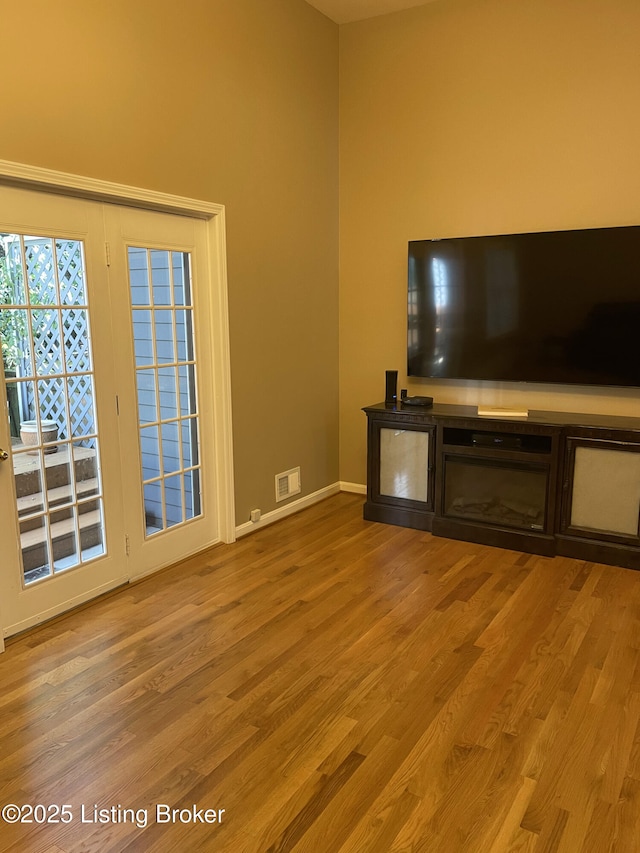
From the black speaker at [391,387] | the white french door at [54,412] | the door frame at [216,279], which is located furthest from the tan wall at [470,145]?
the white french door at [54,412]

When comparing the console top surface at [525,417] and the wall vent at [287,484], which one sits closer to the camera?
the console top surface at [525,417]

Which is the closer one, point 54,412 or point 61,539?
point 54,412

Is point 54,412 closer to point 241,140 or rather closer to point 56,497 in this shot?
point 56,497

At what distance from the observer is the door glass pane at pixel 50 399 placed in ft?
9.36

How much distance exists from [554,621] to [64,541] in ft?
7.97

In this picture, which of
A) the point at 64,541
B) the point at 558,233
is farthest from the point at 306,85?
the point at 64,541

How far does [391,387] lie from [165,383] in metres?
1.65

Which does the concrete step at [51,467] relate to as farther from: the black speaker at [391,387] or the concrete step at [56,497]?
the black speaker at [391,387]

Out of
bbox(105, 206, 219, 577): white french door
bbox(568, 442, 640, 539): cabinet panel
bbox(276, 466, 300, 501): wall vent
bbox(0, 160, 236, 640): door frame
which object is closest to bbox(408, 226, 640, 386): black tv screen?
bbox(568, 442, 640, 539): cabinet panel

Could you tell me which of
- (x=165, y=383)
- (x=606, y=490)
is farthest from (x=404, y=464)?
(x=165, y=383)

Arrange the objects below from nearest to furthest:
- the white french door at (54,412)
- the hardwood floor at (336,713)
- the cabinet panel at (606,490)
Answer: the hardwood floor at (336,713) → the white french door at (54,412) → the cabinet panel at (606,490)

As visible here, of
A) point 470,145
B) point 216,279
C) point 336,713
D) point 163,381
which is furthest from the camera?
point 470,145

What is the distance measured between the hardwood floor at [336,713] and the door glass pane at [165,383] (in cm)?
48

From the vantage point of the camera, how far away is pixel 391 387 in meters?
4.55
